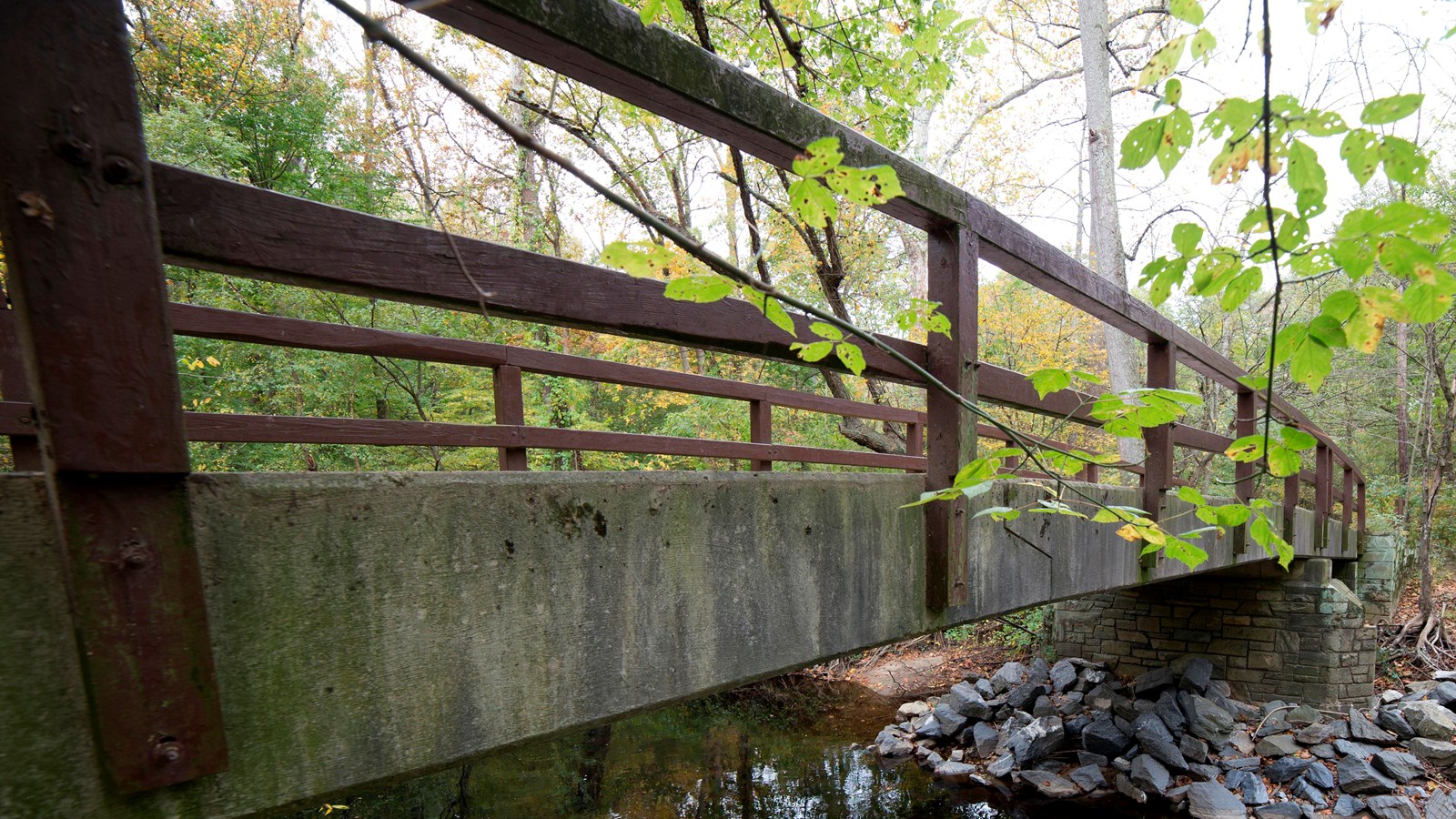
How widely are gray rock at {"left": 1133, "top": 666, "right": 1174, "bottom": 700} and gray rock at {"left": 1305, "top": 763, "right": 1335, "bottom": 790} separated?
1488 millimetres

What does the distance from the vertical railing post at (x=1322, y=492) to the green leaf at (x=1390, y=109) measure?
317 inches

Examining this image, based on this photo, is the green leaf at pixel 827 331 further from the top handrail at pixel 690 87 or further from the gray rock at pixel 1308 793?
the gray rock at pixel 1308 793

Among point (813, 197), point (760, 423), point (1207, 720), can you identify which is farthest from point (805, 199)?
point (1207, 720)

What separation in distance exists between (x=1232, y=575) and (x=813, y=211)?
844cm

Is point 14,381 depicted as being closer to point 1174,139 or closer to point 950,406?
point 950,406

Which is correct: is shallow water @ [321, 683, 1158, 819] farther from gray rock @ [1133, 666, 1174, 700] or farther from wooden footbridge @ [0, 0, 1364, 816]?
wooden footbridge @ [0, 0, 1364, 816]

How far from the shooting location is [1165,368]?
11.4 ft

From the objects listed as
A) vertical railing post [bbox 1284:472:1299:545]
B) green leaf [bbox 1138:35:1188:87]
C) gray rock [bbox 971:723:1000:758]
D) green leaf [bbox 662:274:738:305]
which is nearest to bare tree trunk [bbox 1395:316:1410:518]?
vertical railing post [bbox 1284:472:1299:545]

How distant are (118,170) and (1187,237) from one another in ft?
5.04

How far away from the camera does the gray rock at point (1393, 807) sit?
205 inches

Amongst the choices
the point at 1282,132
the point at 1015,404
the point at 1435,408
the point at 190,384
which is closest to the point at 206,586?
the point at 1282,132

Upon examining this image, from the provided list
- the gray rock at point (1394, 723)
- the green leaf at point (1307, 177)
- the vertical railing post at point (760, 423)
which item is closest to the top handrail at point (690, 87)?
the green leaf at point (1307, 177)

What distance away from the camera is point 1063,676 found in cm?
805

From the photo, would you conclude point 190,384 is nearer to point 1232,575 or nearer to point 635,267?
point 635,267
